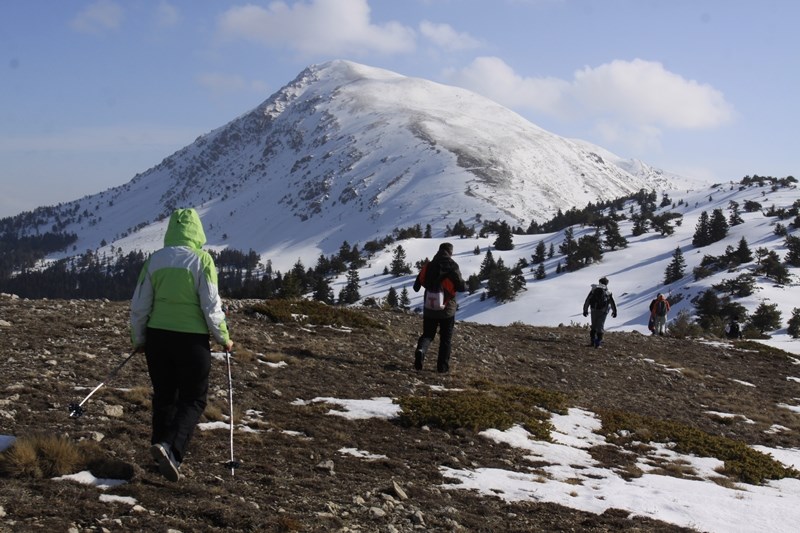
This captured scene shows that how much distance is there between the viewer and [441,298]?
14344 millimetres

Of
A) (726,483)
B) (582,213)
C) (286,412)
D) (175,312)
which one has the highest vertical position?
(582,213)

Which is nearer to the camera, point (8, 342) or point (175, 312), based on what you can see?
point (175, 312)

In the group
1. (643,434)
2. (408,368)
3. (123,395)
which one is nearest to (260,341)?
(408,368)

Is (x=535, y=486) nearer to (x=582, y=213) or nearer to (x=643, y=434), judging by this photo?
(x=643, y=434)

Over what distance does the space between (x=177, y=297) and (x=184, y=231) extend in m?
0.71

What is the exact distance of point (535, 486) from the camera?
7.94m

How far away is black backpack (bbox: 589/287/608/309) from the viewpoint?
22859mm

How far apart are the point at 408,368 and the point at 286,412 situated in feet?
17.2

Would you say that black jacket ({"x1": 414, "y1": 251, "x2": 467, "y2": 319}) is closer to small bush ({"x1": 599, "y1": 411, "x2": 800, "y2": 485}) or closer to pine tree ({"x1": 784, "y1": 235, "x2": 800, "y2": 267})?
small bush ({"x1": 599, "y1": 411, "x2": 800, "y2": 485})

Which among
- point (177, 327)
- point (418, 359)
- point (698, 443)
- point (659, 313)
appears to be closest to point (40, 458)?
point (177, 327)

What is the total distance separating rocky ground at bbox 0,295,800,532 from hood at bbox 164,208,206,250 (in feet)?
7.37

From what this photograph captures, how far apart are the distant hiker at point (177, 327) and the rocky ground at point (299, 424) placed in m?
0.70

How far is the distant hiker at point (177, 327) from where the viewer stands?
661cm

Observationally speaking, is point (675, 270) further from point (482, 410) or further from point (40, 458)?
point (40, 458)
